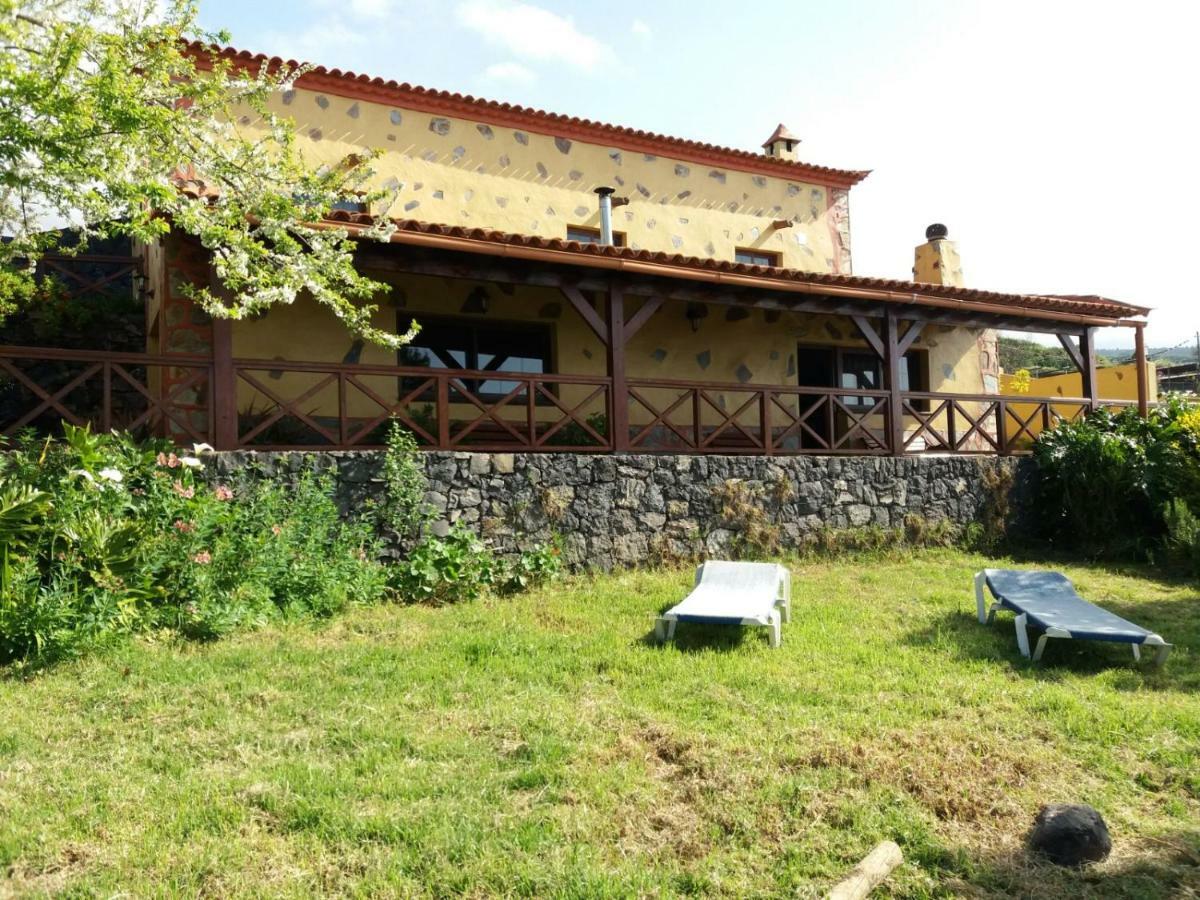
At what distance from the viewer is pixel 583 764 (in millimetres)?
3793

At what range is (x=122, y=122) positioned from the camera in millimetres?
5023

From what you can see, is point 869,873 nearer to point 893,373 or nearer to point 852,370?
point 893,373

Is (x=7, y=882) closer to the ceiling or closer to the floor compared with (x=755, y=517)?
closer to the floor

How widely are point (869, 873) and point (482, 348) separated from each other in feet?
28.9

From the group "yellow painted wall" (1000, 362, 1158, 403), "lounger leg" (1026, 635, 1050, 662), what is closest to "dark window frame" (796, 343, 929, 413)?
"yellow painted wall" (1000, 362, 1158, 403)

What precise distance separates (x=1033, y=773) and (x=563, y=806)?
2185 mm

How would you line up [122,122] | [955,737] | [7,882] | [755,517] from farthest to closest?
[755,517], [122,122], [955,737], [7,882]

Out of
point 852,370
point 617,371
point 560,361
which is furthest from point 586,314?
point 852,370

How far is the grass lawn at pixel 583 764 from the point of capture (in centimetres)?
298

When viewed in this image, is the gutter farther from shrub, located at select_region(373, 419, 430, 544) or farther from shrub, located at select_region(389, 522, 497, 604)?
shrub, located at select_region(389, 522, 497, 604)

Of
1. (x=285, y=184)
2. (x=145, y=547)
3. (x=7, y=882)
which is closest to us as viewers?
(x=7, y=882)

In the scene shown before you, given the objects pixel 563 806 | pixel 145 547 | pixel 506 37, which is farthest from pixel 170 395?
pixel 563 806

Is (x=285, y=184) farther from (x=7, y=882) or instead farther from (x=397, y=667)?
(x=7, y=882)

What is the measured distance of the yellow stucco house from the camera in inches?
331
